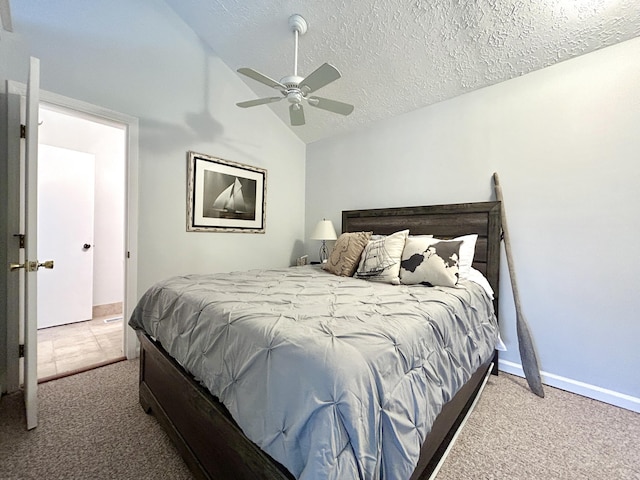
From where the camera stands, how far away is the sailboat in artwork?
3.12 meters

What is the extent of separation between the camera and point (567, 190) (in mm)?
2100

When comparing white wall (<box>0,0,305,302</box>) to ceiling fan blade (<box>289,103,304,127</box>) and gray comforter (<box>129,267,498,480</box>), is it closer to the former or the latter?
ceiling fan blade (<box>289,103,304,127</box>)

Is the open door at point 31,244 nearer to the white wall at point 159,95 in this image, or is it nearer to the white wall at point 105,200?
the white wall at point 159,95

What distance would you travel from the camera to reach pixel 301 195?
13.3ft

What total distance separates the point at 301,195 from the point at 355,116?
1.34 meters

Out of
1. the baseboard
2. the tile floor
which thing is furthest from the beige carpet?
the tile floor

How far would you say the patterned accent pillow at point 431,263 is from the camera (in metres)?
1.94

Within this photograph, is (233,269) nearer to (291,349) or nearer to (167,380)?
(167,380)

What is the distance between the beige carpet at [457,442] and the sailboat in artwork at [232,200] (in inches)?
74.2

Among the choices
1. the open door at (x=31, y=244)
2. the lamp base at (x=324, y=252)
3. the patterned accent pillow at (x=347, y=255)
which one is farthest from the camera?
the lamp base at (x=324, y=252)

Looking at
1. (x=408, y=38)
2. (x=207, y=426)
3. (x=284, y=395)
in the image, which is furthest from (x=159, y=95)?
(x=284, y=395)

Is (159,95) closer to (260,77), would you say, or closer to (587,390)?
(260,77)

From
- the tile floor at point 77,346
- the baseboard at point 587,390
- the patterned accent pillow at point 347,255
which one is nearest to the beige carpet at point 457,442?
the baseboard at point 587,390

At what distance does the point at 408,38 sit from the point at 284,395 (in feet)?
8.92
